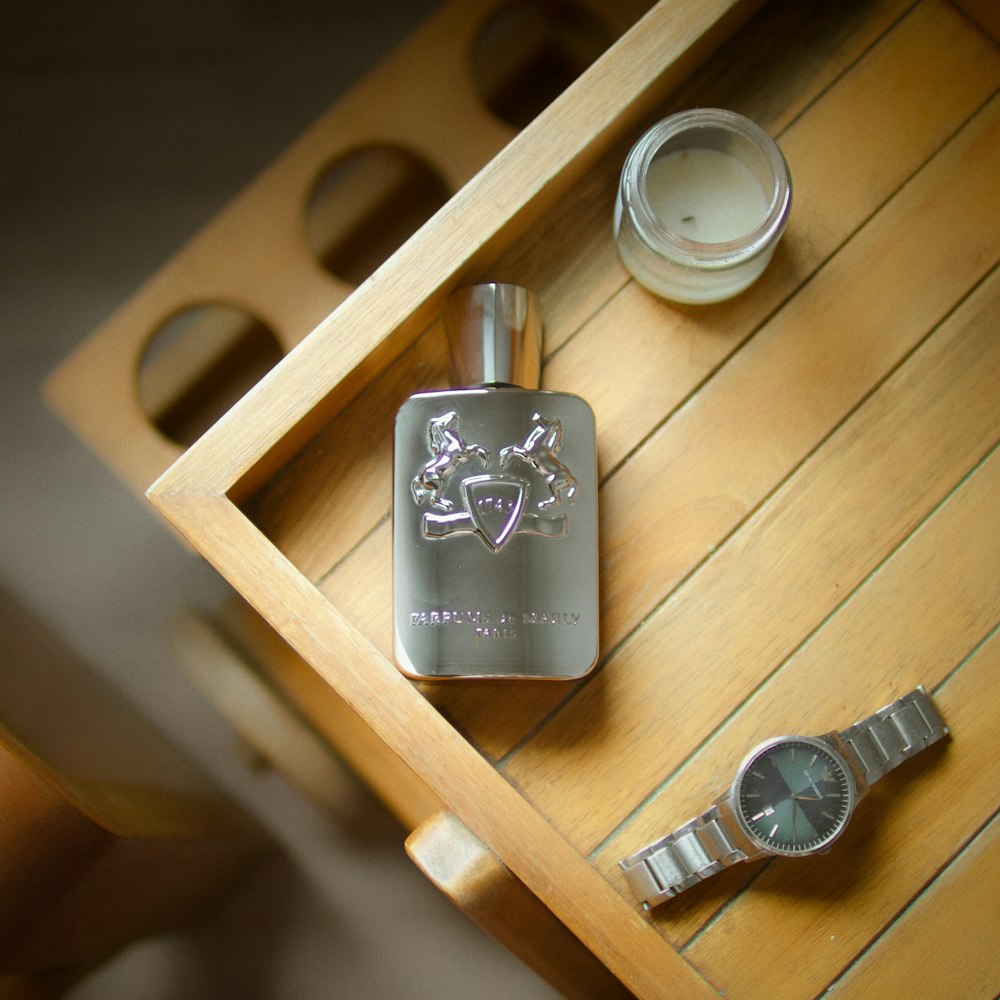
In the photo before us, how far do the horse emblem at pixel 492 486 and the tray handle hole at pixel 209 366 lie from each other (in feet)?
1.41

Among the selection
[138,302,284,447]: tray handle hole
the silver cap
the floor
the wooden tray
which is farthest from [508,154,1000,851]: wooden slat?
[138,302,284,447]: tray handle hole

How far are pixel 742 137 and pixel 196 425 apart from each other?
0.59m

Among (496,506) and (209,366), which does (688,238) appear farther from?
(209,366)

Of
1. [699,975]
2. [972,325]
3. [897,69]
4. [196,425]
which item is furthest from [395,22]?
[699,975]

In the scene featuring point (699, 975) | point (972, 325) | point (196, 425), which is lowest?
point (699, 975)

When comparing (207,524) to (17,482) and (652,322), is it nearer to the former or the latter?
(652,322)

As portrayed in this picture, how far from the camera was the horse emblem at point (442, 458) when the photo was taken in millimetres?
515

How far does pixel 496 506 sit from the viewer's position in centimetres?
51

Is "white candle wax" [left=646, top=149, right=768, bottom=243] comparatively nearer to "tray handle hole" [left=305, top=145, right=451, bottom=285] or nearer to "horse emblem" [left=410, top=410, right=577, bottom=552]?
"horse emblem" [left=410, top=410, right=577, bottom=552]

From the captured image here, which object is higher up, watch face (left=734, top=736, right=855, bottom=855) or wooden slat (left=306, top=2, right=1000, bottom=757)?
wooden slat (left=306, top=2, right=1000, bottom=757)

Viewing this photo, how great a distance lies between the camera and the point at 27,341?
0.90 meters

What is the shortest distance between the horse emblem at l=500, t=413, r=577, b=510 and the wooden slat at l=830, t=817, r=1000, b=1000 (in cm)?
31

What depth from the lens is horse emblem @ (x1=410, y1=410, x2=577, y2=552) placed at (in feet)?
1.69

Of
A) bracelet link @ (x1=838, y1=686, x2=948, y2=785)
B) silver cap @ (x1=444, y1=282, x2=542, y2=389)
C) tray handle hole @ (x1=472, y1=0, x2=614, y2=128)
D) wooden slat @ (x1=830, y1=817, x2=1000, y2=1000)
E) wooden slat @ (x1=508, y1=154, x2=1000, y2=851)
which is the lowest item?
wooden slat @ (x1=830, y1=817, x2=1000, y2=1000)
